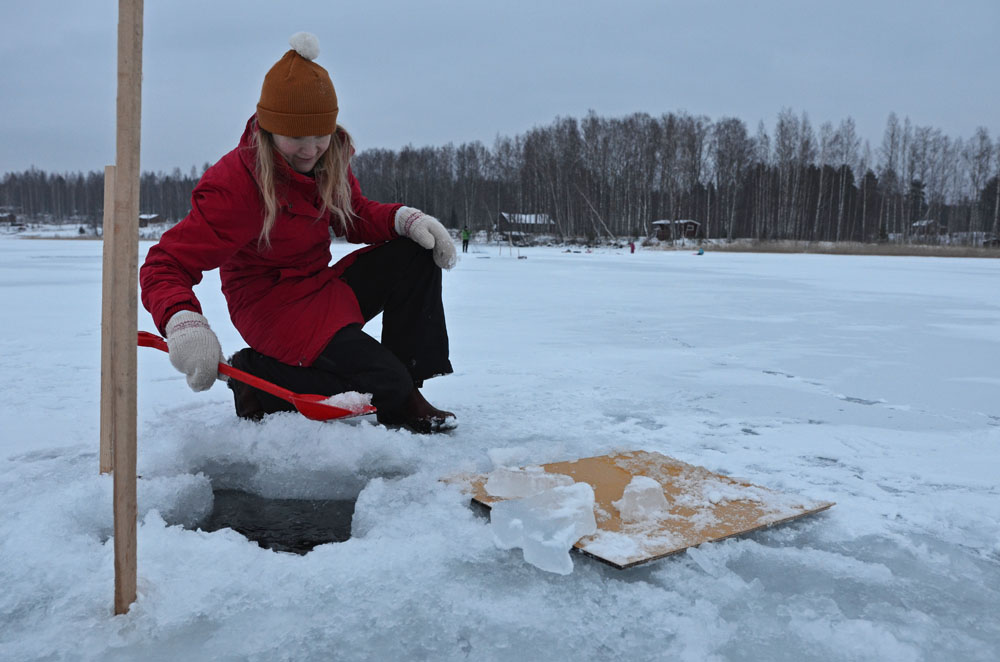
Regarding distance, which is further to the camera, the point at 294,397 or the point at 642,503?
the point at 294,397

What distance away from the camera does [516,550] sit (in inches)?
55.7

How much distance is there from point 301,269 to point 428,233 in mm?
429

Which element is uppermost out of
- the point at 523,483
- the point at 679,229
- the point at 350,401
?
the point at 679,229

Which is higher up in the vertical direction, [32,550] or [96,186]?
[96,186]

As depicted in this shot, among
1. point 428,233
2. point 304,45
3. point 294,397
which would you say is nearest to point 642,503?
point 294,397

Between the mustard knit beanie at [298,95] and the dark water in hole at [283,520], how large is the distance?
3.20 feet

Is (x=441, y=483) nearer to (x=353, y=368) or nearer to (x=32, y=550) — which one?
(x=353, y=368)

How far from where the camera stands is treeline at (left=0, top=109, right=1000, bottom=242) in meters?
41.7

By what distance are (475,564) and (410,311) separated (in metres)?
1.28

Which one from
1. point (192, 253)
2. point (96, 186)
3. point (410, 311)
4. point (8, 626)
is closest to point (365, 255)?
point (410, 311)

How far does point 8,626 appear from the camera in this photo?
109 cm

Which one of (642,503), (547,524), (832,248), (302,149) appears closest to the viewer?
(547,524)

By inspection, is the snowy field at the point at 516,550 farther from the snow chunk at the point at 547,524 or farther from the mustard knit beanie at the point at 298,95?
A: the mustard knit beanie at the point at 298,95

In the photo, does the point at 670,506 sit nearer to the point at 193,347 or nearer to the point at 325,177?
the point at 193,347
